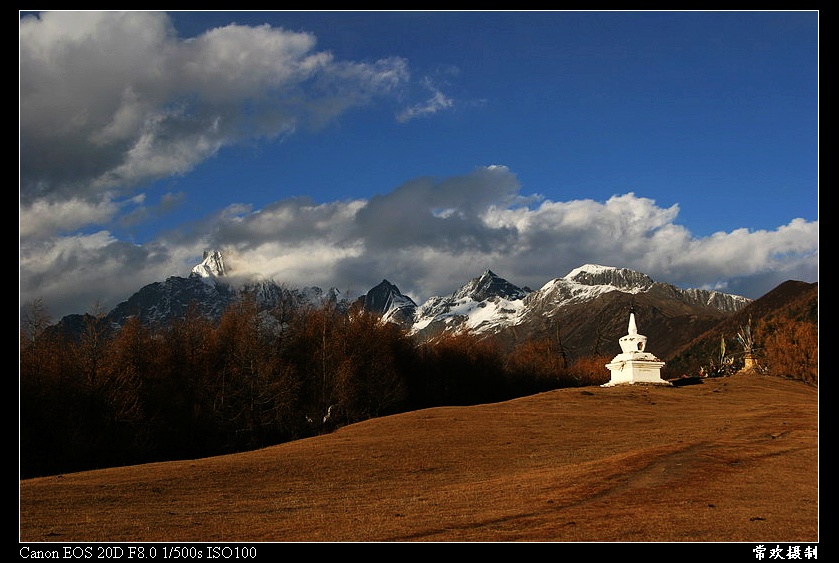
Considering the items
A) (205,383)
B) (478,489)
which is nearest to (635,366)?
(205,383)

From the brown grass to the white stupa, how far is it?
20.9m

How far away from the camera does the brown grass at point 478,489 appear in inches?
643

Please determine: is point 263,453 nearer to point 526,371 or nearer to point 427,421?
point 427,421

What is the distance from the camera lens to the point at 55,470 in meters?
39.3

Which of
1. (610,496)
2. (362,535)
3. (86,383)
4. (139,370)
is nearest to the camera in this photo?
(362,535)

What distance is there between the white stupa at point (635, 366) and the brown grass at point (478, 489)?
2089 centimetres

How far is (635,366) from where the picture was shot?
59875 millimetres

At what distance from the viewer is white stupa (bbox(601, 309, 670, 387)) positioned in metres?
59.8

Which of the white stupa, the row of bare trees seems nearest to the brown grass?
the row of bare trees

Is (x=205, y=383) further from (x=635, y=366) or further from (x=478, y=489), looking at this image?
(x=478, y=489)
